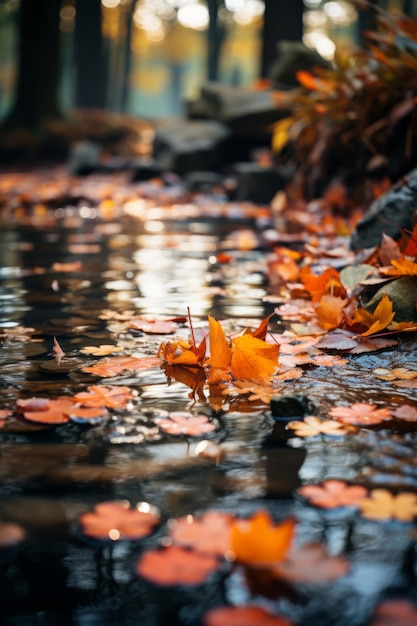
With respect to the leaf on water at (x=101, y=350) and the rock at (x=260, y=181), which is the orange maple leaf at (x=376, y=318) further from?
the rock at (x=260, y=181)

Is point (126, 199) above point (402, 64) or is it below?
below

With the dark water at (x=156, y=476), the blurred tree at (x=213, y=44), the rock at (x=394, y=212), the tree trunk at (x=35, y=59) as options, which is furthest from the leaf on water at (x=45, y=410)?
the blurred tree at (x=213, y=44)

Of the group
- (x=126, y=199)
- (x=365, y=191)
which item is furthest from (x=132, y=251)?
(x=126, y=199)

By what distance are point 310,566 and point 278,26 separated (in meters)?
12.4

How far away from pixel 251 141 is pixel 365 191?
481cm

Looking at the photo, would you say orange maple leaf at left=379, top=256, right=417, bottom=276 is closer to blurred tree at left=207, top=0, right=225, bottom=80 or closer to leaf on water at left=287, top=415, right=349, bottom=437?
leaf on water at left=287, top=415, right=349, bottom=437

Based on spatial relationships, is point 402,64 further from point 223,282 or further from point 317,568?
point 317,568

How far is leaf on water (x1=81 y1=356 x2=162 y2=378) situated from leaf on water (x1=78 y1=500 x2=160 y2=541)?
880 millimetres

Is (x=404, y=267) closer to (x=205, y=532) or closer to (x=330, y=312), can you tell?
(x=330, y=312)

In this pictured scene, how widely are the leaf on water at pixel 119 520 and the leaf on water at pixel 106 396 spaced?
58 cm

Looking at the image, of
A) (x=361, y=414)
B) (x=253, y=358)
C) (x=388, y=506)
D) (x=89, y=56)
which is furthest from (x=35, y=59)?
(x=388, y=506)

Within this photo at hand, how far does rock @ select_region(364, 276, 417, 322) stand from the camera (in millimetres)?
2648

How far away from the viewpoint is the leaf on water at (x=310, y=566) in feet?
3.93

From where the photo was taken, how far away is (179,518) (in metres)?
1.40
